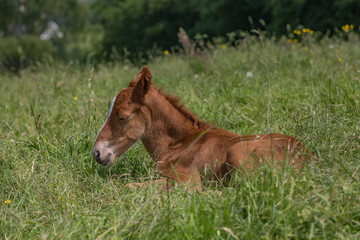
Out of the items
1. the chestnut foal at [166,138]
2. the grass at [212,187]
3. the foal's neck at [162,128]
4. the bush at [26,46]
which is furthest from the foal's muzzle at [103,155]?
the bush at [26,46]

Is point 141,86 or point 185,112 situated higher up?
point 141,86

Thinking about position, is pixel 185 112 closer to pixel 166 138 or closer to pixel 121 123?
pixel 166 138

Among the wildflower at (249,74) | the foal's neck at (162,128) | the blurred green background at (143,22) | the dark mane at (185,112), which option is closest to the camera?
the foal's neck at (162,128)

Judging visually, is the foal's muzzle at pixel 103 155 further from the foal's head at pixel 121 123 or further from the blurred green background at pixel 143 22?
the blurred green background at pixel 143 22

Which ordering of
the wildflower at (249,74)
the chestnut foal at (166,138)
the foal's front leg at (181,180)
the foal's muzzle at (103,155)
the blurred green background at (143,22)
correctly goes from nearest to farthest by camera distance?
the foal's front leg at (181,180), the chestnut foal at (166,138), the foal's muzzle at (103,155), the wildflower at (249,74), the blurred green background at (143,22)

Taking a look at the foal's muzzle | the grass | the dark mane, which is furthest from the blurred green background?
the foal's muzzle

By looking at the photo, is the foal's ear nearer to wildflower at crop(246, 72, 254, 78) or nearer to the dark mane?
the dark mane

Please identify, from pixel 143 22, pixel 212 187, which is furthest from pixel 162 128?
pixel 143 22

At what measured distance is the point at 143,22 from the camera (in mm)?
24422

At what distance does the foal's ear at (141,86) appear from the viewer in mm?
4055

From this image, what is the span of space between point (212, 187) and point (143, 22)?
21.8 m

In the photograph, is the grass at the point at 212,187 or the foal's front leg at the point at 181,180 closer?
the grass at the point at 212,187

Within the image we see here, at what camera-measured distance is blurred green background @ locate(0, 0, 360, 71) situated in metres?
14.9

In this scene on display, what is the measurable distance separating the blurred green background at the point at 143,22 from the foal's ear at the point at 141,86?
3.46m
